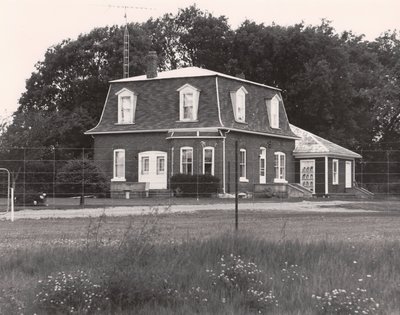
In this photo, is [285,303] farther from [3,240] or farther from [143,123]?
[143,123]

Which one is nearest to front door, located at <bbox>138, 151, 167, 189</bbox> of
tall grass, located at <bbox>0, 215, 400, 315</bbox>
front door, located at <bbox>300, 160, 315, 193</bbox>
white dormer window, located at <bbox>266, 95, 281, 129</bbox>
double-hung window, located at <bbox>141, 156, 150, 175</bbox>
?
double-hung window, located at <bbox>141, 156, 150, 175</bbox>

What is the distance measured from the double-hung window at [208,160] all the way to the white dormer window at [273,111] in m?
7.63

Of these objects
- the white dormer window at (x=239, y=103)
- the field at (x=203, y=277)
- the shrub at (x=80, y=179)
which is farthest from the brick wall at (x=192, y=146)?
the field at (x=203, y=277)

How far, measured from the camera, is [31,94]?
62.8m

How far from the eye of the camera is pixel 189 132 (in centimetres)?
4662

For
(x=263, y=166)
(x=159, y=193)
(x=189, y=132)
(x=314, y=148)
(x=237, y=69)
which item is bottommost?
(x=159, y=193)

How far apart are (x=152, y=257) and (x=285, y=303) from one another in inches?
81.0

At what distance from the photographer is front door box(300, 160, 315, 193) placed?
5397cm

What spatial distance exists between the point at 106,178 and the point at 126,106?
15.6m

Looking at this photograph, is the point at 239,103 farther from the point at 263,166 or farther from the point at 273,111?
the point at 263,166

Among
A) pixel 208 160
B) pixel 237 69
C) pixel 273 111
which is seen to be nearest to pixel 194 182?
pixel 208 160

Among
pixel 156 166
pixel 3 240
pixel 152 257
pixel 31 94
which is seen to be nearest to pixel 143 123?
pixel 156 166

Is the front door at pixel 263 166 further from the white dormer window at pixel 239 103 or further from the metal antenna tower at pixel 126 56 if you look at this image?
the metal antenna tower at pixel 126 56

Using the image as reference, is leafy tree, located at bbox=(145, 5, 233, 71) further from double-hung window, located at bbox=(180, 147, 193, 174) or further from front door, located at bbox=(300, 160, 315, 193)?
double-hung window, located at bbox=(180, 147, 193, 174)
